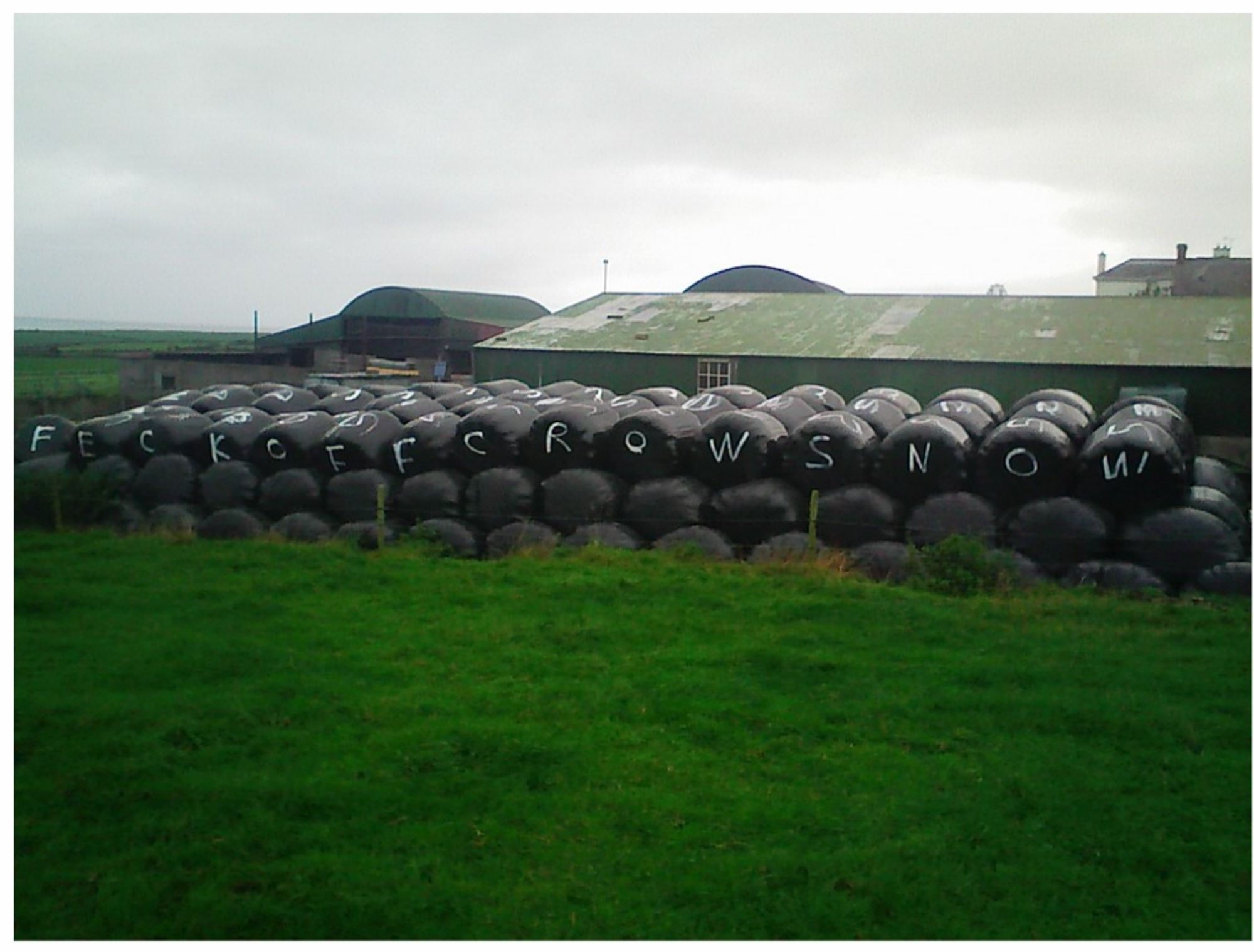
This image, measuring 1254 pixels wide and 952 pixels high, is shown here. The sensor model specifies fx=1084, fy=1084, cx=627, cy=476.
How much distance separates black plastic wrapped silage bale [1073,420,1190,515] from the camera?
9.02 meters

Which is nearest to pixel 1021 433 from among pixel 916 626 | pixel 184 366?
pixel 916 626

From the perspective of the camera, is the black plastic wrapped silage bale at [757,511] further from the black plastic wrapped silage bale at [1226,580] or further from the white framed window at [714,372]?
the white framed window at [714,372]

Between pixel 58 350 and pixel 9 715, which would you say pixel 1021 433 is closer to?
pixel 9 715

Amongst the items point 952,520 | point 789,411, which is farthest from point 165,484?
point 952,520

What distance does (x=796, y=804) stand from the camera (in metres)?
4.52

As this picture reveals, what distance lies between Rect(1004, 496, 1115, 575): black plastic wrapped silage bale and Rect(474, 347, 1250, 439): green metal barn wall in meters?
9.33

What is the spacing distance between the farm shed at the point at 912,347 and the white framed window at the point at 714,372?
3 centimetres

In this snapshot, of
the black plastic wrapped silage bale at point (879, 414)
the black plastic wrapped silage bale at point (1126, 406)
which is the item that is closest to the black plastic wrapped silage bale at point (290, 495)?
the black plastic wrapped silage bale at point (879, 414)

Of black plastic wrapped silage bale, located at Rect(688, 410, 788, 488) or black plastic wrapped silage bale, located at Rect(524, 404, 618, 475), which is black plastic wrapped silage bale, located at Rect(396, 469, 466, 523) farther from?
black plastic wrapped silage bale, located at Rect(688, 410, 788, 488)

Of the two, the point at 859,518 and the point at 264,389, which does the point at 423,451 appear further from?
the point at 264,389

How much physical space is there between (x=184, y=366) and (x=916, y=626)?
60.6 feet

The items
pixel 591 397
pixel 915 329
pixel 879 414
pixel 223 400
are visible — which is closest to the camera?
pixel 879 414

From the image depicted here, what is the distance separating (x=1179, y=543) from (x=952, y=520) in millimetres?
1789

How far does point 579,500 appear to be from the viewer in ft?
33.2
